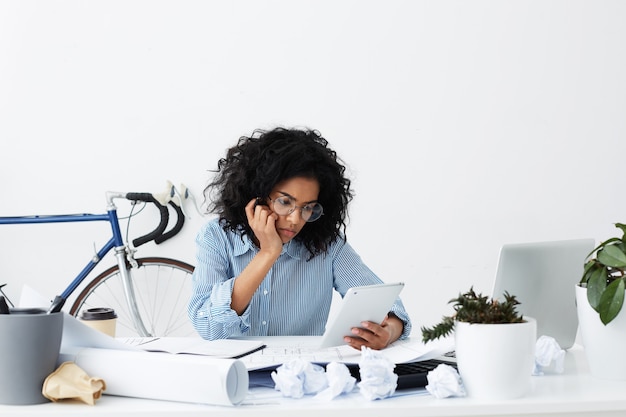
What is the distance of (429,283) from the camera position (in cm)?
329

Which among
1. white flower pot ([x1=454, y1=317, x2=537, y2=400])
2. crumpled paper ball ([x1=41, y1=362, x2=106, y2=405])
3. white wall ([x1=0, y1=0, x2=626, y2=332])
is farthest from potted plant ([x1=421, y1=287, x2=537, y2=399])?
white wall ([x1=0, y1=0, x2=626, y2=332])

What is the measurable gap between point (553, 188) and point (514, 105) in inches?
15.5

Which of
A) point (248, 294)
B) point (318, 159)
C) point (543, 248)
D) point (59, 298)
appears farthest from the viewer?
point (318, 159)

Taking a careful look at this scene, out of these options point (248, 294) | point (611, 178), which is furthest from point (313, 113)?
point (248, 294)

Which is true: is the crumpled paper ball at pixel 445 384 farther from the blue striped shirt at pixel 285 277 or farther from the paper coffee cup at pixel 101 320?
the blue striped shirt at pixel 285 277

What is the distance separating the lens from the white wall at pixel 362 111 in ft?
10.6

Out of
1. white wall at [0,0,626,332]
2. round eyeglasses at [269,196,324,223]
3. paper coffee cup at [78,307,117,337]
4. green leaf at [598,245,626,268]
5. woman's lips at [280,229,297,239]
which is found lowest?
paper coffee cup at [78,307,117,337]

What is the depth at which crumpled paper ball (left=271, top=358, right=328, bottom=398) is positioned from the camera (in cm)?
102

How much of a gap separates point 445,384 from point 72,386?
0.49 metres

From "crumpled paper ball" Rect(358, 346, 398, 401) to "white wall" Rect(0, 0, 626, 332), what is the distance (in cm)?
223

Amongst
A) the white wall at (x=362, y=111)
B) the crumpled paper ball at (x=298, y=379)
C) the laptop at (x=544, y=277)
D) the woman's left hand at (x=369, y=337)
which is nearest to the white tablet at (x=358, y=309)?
the woman's left hand at (x=369, y=337)

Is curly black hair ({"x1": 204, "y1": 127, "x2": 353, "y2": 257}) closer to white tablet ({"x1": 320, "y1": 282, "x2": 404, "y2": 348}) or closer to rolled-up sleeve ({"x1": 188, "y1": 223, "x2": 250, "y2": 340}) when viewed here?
rolled-up sleeve ({"x1": 188, "y1": 223, "x2": 250, "y2": 340})

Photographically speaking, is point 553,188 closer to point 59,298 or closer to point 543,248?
point 543,248

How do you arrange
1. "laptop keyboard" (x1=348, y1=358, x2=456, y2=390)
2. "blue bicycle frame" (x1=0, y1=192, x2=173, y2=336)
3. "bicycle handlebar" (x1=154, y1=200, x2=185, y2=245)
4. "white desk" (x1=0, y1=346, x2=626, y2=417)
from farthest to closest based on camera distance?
"bicycle handlebar" (x1=154, y1=200, x2=185, y2=245)
"blue bicycle frame" (x1=0, y1=192, x2=173, y2=336)
"laptop keyboard" (x1=348, y1=358, x2=456, y2=390)
"white desk" (x1=0, y1=346, x2=626, y2=417)
